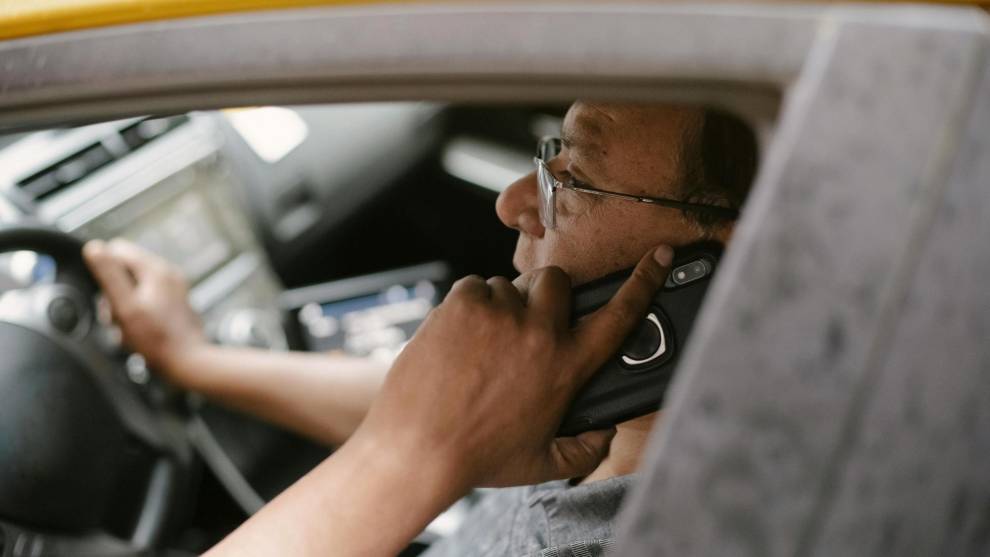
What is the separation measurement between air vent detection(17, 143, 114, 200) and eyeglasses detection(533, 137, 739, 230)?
88cm

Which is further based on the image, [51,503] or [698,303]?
[51,503]

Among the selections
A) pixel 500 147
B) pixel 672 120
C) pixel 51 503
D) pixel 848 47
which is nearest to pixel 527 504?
pixel 672 120

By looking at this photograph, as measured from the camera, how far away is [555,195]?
3.36 feet

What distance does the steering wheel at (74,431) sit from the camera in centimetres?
123

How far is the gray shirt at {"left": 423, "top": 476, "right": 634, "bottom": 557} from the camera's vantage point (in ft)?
3.17

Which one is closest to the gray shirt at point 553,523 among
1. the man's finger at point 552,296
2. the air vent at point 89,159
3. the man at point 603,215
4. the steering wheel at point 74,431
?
the man at point 603,215

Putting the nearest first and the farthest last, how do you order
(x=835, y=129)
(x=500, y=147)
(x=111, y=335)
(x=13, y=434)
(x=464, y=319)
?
(x=835, y=129), (x=464, y=319), (x=13, y=434), (x=111, y=335), (x=500, y=147)

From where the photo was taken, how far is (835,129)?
48 cm

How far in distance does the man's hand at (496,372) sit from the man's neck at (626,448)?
16 cm

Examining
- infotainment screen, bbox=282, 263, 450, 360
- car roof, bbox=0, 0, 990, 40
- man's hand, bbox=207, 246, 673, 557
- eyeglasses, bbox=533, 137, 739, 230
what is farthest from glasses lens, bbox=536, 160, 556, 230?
infotainment screen, bbox=282, 263, 450, 360

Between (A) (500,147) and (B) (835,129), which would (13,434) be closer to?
(B) (835,129)

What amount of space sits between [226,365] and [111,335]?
0.66 feet

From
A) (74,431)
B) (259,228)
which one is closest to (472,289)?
(74,431)

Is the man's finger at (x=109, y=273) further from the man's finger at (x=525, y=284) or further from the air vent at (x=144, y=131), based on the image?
the man's finger at (x=525, y=284)
